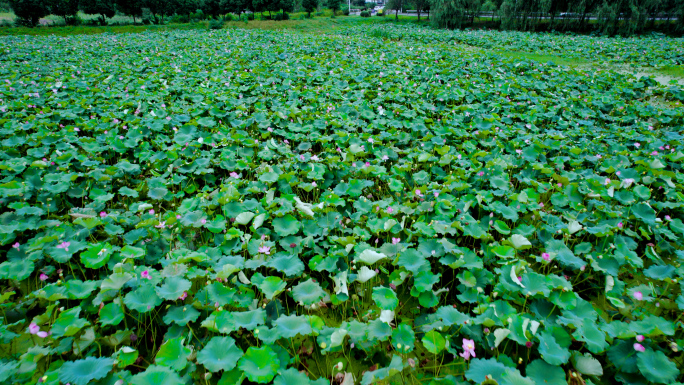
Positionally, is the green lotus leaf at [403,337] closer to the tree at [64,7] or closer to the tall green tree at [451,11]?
the tall green tree at [451,11]

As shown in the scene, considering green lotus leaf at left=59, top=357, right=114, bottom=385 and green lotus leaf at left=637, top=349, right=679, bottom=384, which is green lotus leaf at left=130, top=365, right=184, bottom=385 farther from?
green lotus leaf at left=637, top=349, right=679, bottom=384

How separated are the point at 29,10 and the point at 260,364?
3940 centimetres

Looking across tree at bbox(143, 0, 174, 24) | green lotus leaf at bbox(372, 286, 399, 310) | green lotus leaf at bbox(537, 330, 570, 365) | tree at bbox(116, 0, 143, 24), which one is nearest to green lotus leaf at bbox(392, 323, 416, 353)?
green lotus leaf at bbox(372, 286, 399, 310)

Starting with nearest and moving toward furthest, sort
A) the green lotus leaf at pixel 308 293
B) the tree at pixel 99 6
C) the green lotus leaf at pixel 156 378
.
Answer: the green lotus leaf at pixel 156 378, the green lotus leaf at pixel 308 293, the tree at pixel 99 6

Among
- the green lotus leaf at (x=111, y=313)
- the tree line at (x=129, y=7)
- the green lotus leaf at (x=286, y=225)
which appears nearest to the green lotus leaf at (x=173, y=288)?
the green lotus leaf at (x=111, y=313)

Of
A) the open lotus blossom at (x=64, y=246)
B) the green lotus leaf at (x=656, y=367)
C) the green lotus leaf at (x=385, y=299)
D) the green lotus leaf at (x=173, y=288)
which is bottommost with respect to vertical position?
the green lotus leaf at (x=656, y=367)

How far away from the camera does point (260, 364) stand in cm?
149

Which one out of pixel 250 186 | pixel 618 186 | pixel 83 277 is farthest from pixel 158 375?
pixel 618 186

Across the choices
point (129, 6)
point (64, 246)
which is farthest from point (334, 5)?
point (64, 246)

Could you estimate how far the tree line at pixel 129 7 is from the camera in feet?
89.0

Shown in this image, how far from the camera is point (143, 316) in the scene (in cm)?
190

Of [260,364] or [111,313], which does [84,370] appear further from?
[260,364]

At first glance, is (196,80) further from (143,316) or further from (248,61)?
(143,316)

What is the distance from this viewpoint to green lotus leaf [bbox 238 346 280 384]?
142cm
